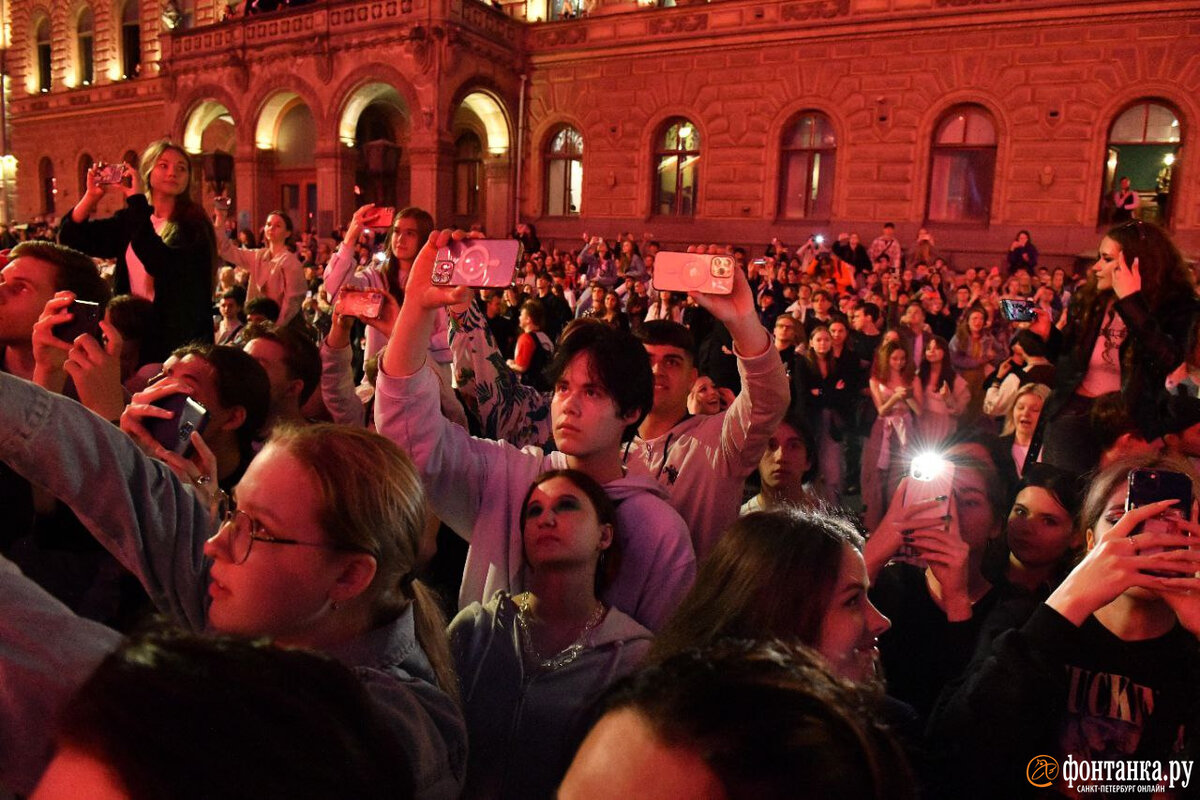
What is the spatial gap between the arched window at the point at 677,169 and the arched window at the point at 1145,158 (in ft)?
27.1

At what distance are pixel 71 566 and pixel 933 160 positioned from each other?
57.0ft

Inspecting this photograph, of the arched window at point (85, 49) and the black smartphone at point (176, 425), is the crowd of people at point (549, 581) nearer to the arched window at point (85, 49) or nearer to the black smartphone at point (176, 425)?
the black smartphone at point (176, 425)

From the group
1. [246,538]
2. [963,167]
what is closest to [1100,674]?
[246,538]

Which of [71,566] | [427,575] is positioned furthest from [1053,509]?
[71,566]

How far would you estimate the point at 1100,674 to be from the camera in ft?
5.59

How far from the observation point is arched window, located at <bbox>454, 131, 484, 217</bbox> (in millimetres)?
21984

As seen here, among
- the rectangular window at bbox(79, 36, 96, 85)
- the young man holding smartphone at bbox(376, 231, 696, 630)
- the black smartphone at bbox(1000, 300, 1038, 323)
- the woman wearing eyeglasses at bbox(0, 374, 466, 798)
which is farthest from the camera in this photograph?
the rectangular window at bbox(79, 36, 96, 85)

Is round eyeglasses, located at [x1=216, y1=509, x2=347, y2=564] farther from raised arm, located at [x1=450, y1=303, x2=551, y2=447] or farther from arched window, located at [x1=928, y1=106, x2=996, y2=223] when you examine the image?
arched window, located at [x1=928, y1=106, x2=996, y2=223]

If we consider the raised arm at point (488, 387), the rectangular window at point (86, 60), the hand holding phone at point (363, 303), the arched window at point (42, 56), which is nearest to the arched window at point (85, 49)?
the rectangular window at point (86, 60)

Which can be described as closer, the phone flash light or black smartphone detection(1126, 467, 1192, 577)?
black smartphone detection(1126, 467, 1192, 577)

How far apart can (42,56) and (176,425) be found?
113 ft

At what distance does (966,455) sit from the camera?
10.5ft

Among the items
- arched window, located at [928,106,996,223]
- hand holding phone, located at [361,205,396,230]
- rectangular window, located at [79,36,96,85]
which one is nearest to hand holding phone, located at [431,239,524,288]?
hand holding phone, located at [361,205,396,230]

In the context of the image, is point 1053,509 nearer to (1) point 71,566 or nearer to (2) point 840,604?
(2) point 840,604
